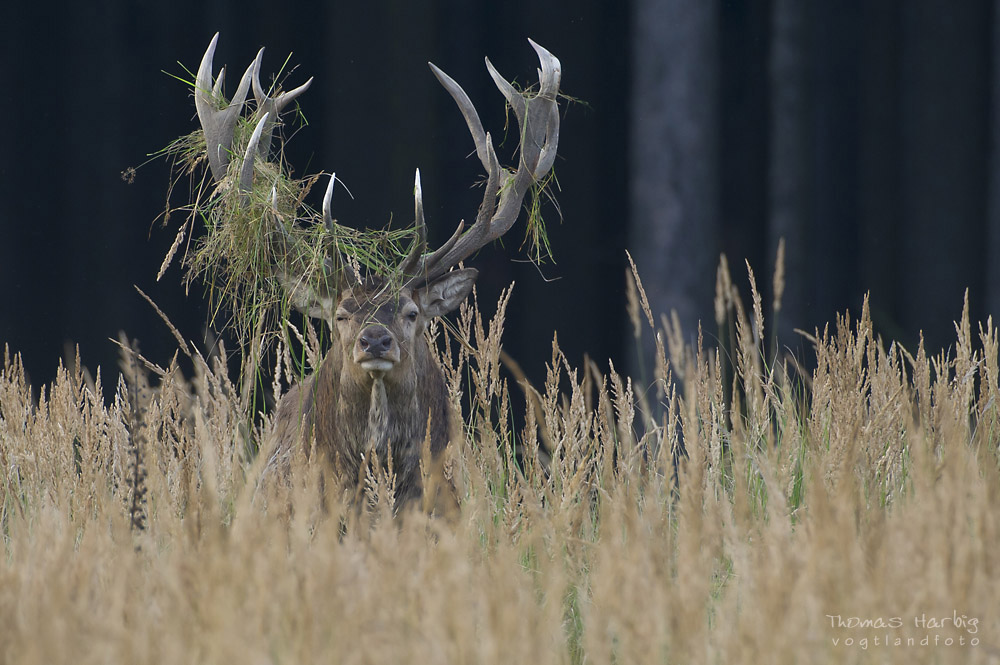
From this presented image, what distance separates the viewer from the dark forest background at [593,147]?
5102mm

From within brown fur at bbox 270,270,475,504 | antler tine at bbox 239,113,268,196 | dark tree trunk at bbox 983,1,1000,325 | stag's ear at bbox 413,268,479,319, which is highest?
dark tree trunk at bbox 983,1,1000,325

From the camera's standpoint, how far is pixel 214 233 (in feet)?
10.9

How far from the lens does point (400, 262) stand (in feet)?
12.1

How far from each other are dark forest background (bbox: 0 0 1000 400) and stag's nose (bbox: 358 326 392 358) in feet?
6.05

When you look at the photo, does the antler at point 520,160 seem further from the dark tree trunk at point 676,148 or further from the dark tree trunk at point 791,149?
the dark tree trunk at point 791,149

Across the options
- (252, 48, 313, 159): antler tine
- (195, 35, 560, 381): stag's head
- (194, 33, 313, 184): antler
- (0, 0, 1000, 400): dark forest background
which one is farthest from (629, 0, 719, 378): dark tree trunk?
(194, 33, 313, 184): antler

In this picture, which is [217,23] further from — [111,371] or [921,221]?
[921,221]

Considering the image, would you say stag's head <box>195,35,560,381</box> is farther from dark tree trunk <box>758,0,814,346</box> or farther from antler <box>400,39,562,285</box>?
dark tree trunk <box>758,0,814,346</box>

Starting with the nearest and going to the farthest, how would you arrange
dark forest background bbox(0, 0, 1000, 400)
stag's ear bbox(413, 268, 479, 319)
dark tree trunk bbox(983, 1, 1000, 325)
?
stag's ear bbox(413, 268, 479, 319), dark tree trunk bbox(983, 1, 1000, 325), dark forest background bbox(0, 0, 1000, 400)

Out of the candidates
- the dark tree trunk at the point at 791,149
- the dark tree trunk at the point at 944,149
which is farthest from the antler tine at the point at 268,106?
the dark tree trunk at the point at 944,149

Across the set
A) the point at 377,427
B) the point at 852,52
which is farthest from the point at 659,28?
the point at 377,427

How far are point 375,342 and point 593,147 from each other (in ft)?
7.66

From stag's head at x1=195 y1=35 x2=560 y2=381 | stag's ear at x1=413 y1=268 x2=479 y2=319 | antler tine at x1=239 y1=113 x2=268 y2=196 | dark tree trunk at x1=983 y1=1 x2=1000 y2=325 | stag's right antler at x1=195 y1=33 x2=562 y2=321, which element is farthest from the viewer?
dark tree trunk at x1=983 y1=1 x2=1000 y2=325

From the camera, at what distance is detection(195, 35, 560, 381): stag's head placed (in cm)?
340
